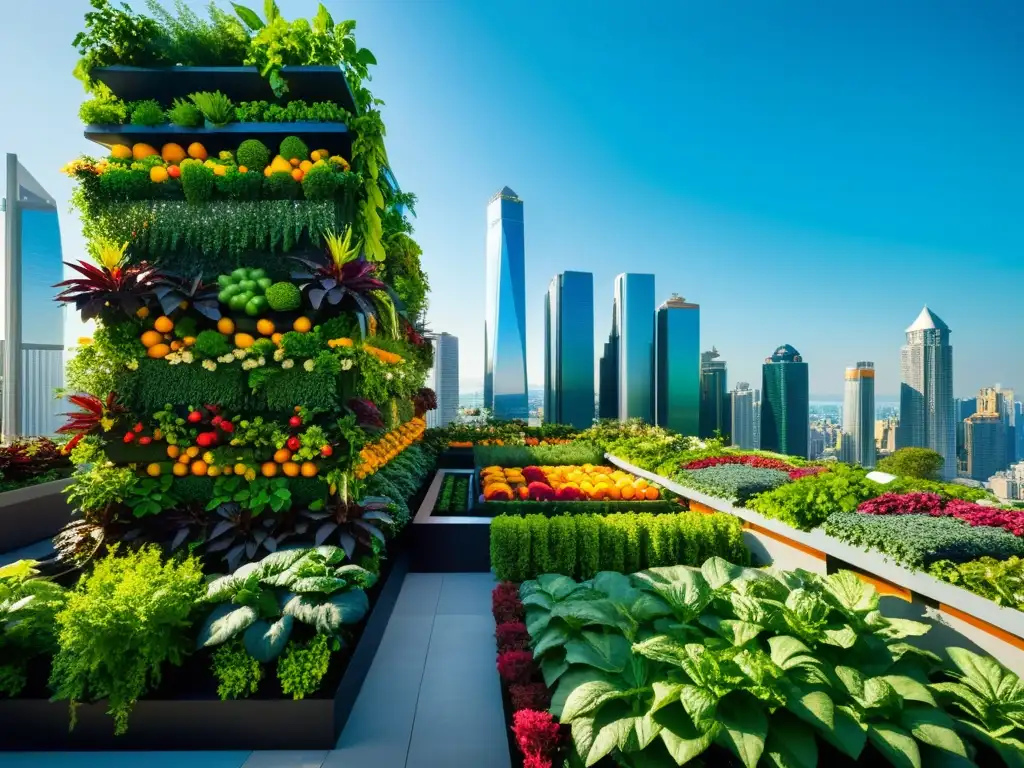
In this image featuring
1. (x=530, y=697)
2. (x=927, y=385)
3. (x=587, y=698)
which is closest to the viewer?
(x=587, y=698)

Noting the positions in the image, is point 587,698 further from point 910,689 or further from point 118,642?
point 118,642

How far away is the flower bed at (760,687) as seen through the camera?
5.72ft

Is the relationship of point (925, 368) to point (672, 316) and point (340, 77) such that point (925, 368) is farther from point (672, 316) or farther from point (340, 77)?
point (340, 77)

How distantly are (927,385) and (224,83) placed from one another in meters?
20.7

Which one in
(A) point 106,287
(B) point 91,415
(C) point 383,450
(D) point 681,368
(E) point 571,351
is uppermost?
(E) point 571,351

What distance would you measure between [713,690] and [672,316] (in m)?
34.3

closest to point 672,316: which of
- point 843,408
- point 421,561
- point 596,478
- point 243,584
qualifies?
point 843,408

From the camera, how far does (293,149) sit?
3.87m

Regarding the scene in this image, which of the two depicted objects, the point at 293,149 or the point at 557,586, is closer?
the point at 557,586

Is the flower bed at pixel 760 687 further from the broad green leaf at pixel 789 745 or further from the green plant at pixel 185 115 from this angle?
the green plant at pixel 185 115

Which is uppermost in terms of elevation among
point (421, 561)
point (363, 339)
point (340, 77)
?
point (340, 77)

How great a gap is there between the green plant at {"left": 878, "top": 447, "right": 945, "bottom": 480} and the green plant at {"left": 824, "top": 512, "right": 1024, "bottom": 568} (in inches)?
311

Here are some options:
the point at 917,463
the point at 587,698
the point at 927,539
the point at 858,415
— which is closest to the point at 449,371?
the point at 858,415

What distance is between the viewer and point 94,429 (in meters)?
3.63
